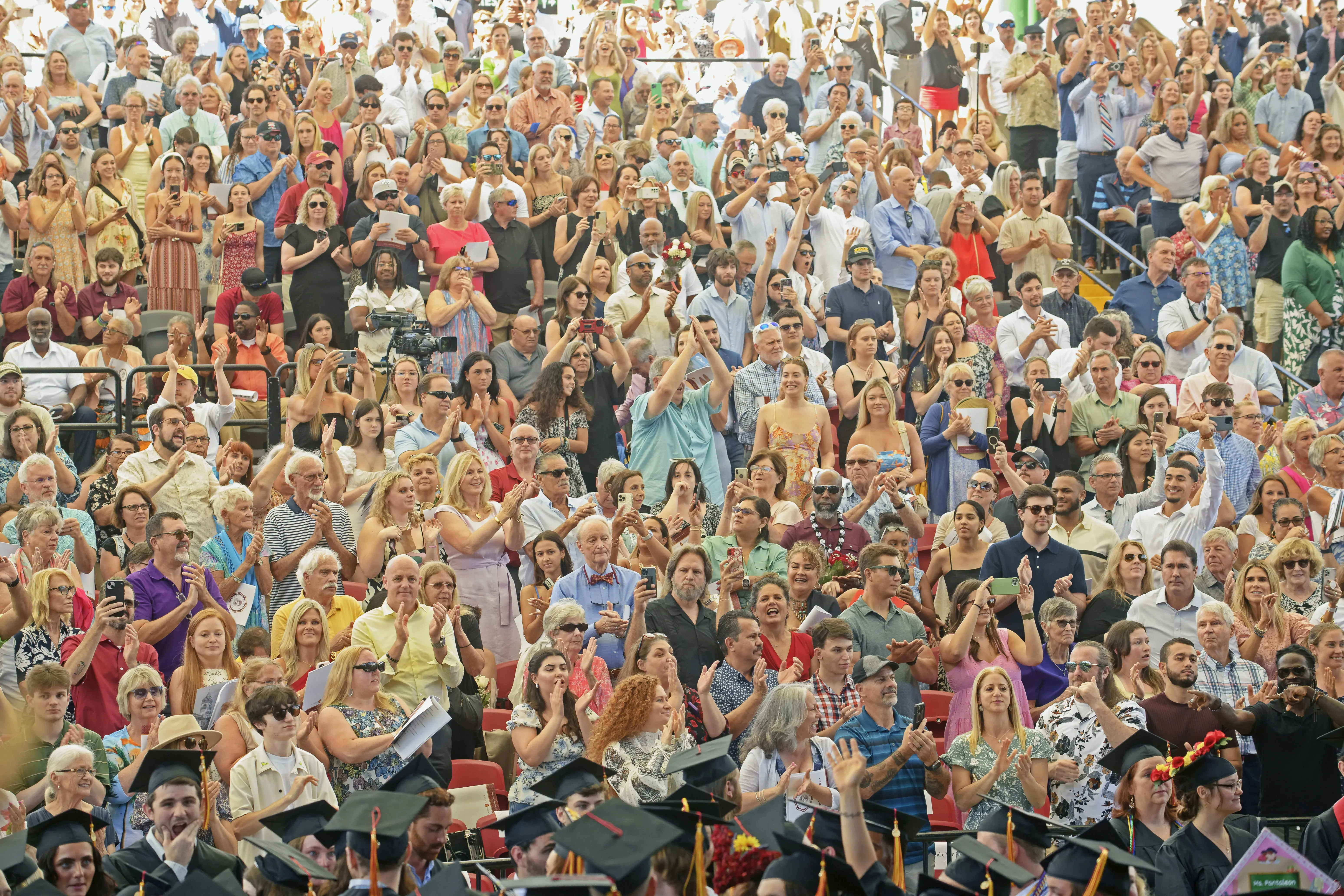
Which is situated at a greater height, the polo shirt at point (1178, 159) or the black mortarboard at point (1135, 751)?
the polo shirt at point (1178, 159)

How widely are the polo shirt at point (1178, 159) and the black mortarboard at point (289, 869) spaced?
11.8m

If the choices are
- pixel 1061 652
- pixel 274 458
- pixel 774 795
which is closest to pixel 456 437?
pixel 274 458

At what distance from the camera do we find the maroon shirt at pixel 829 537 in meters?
10.7

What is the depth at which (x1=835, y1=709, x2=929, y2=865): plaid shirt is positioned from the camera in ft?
26.9

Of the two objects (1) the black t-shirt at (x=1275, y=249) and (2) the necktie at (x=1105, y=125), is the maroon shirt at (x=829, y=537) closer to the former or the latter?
(1) the black t-shirt at (x=1275, y=249)

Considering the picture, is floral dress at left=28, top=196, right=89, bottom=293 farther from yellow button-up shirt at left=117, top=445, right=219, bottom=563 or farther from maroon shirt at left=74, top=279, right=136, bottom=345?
yellow button-up shirt at left=117, top=445, right=219, bottom=563

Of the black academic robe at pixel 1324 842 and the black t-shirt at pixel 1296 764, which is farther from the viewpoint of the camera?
the black t-shirt at pixel 1296 764

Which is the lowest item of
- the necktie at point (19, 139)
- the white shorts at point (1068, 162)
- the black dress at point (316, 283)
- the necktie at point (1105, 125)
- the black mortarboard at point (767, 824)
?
the black mortarboard at point (767, 824)

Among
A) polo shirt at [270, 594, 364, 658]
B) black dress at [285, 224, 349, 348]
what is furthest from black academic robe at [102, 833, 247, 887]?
black dress at [285, 224, 349, 348]

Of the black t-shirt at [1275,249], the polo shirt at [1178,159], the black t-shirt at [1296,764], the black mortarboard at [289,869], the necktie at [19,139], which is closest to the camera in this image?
the black mortarboard at [289,869]

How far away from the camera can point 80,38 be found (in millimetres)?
17016

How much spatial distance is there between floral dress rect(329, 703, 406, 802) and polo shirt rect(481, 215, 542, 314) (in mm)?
6046

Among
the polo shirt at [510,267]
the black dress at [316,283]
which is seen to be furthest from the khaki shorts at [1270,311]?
the black dress at [316,283]

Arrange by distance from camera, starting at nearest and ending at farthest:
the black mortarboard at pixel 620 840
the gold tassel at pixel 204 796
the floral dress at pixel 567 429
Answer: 1. the black mortarboard at pixel 620 840
2. the gold tassel at pixel 204 796
3. the floral dress at pixel 567 429
